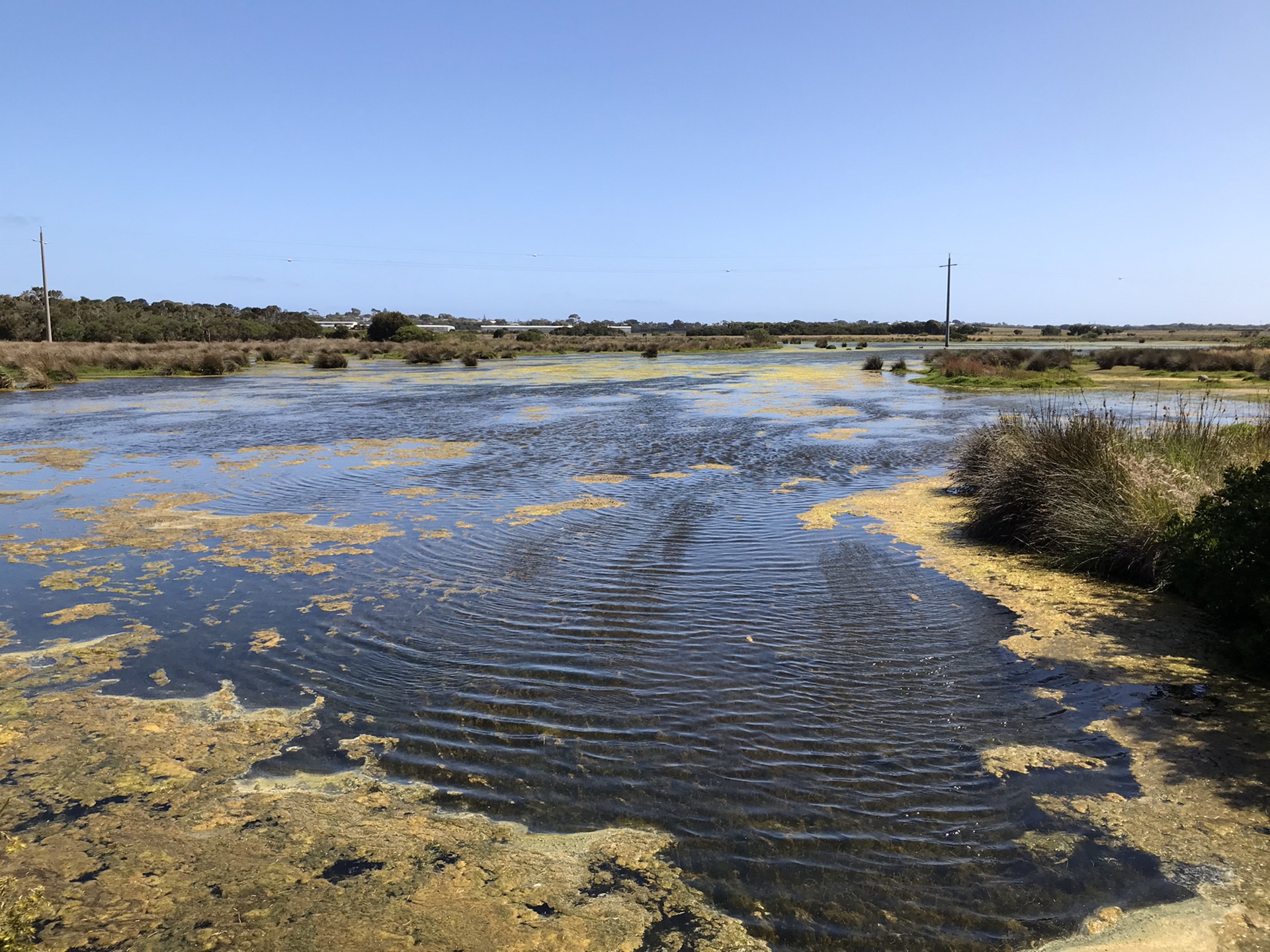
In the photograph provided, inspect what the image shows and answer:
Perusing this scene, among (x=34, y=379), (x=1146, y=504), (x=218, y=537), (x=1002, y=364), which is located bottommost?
(x=218, y=537)

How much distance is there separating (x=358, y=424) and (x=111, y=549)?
1241 centimetres

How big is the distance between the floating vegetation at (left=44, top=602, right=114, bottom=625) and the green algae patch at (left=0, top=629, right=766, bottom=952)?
7.39ft

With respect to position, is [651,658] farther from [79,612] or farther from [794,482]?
[794,482]

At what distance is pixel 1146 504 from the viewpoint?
7.64 metres

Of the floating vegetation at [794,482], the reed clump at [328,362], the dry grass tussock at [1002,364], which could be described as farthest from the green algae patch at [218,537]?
the reed clump at [328,362]

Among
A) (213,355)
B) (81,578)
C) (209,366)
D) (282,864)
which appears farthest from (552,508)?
(213,355)

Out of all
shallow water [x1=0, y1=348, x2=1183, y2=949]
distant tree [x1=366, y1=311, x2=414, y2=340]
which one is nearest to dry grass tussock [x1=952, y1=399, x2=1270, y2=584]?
shallow water [x1=0, y1=348, x2=1183, y2=949]

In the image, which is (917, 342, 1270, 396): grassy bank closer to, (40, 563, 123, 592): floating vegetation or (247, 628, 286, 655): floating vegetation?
(247, 628, 286, 655): floating vegetation

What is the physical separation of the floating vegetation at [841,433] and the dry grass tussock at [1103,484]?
26.1ft

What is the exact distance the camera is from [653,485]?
41.4 feet

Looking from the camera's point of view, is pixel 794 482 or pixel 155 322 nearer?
pixel 794 482

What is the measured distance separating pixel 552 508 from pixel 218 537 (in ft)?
13.0

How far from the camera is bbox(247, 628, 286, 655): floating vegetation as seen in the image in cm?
602

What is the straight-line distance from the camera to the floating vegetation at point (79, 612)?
6656mm
